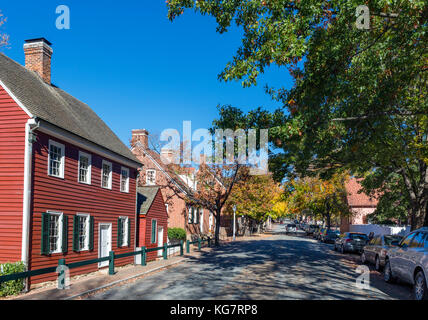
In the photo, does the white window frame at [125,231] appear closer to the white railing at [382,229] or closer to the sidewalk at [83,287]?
the sidewalk at [83,287]

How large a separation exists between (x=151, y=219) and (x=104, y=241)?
5.92 m

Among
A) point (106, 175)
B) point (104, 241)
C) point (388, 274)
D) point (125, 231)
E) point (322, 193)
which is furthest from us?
point (322, 193)

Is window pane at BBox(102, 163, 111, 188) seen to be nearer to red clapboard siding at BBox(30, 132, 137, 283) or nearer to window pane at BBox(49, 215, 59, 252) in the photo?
red clapboard siding at BBox(30, 132, 137, 283)

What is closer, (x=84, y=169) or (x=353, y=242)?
(x=84, y=169)

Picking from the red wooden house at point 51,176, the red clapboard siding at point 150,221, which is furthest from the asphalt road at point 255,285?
the red clapboard siding at point 150,221

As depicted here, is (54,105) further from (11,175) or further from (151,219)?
(151,219)

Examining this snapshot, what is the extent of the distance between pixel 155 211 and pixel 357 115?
1646 cm

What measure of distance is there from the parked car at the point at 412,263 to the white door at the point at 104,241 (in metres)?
13.6

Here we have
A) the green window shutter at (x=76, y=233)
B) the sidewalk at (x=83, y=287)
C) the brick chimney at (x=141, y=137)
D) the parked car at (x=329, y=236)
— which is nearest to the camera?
the sidewalk at (x=83, y=287)

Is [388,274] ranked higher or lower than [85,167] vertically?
lower

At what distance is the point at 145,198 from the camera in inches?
1061

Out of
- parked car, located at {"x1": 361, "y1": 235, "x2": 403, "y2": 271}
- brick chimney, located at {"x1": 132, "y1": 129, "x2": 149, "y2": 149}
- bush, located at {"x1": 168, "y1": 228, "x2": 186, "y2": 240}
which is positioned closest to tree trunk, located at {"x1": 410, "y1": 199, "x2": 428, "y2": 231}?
parked car, located at {"x1": 361, "y1": 235, "x2": 403, "y2": 271}

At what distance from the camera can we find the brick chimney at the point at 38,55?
19.5 meters

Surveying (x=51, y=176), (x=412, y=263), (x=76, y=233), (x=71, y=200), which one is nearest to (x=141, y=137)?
(x=71, y=200)
